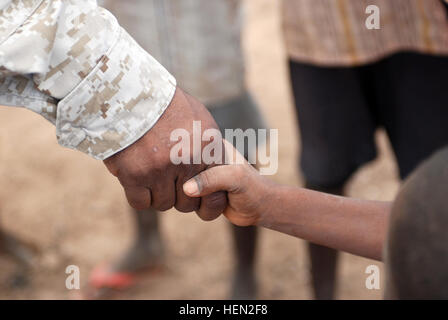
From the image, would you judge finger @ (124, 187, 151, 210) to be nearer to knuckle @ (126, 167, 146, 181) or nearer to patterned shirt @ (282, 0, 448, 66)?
knuckle @ (126, 167, 146, 181)

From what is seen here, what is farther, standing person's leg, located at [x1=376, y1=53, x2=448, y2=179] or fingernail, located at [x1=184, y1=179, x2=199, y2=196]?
standing person's leg, located at [x1=376, y1=53, x2=448, y2=179]

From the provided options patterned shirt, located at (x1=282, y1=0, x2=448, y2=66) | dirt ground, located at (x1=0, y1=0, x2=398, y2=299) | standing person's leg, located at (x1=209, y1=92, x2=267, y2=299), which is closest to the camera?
patterned shirt, located at (x1=282, y1=0, x2=448, y2=66)

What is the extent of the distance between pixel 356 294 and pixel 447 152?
62.1 inches

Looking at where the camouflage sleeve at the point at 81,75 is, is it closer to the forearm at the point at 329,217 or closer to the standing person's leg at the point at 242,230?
the forearm at the point at 329,217

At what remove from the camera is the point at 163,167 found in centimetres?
130

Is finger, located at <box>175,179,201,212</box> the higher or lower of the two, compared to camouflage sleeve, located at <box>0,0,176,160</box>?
lower

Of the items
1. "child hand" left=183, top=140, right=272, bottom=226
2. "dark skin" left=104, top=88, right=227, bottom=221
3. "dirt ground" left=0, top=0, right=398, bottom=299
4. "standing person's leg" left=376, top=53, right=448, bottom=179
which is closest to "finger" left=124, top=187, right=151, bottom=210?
"dark skin" left=104, top=88, right=227, bottom=221

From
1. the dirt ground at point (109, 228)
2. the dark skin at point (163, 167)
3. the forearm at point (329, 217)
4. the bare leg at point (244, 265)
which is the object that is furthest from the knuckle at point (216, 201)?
the dirt ground at point (109, 228)

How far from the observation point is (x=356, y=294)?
242 centimetres

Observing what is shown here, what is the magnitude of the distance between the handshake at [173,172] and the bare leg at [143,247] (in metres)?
1.23

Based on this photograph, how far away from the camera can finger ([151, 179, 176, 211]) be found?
4.33ft

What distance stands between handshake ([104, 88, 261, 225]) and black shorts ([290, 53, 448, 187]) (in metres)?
0.68

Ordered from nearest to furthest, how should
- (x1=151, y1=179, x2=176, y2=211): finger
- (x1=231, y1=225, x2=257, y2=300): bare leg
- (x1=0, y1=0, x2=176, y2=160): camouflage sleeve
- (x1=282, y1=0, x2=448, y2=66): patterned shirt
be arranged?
1. (x1=0, y1=0, x2=176, y2=160): camouflage sleeve
2. (x1=151, y1=179, x2=176, y2=211): finger
3. (x1=282, y1=0, x2=448, y2=66): patterned shirt
4. (x1=231, y1=225, x2=257, y2=300): bare leg
